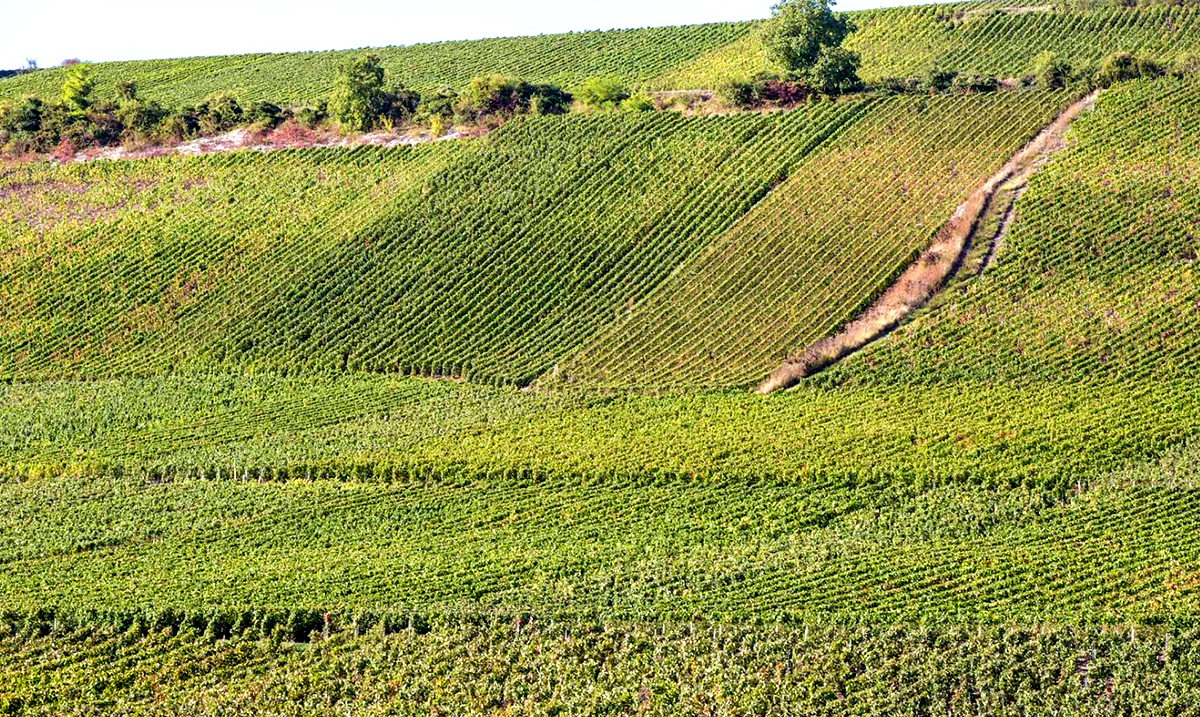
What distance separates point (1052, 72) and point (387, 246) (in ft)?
132

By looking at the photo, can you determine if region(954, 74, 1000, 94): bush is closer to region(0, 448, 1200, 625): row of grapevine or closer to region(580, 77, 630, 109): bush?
region(580, 77, 630, 109): bush

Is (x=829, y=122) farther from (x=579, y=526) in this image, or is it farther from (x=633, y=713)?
(x=633, y=713)

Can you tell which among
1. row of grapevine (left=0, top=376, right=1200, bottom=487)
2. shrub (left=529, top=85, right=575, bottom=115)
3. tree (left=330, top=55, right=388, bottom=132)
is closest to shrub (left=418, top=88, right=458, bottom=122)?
tree (left=330, top=55, right=388, bottom=132)

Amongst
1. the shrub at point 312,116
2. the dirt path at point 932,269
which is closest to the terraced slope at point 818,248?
the dirt path at point 932,269

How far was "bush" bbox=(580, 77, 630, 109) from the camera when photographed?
95.3 meters

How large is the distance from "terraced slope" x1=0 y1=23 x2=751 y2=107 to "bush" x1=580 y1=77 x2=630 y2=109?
23.8 feet

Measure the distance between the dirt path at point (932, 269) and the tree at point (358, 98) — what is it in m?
40.7

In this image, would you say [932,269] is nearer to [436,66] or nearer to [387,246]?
[387,246]

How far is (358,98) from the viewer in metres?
97.5

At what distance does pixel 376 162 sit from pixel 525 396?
28.8m

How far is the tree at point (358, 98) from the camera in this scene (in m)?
97.4

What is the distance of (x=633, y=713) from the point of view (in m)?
44.0

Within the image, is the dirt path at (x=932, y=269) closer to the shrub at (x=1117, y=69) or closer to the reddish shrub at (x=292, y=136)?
the shrub at (x=1117, y=69)

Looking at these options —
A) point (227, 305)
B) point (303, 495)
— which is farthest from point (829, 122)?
point (303, 495)
